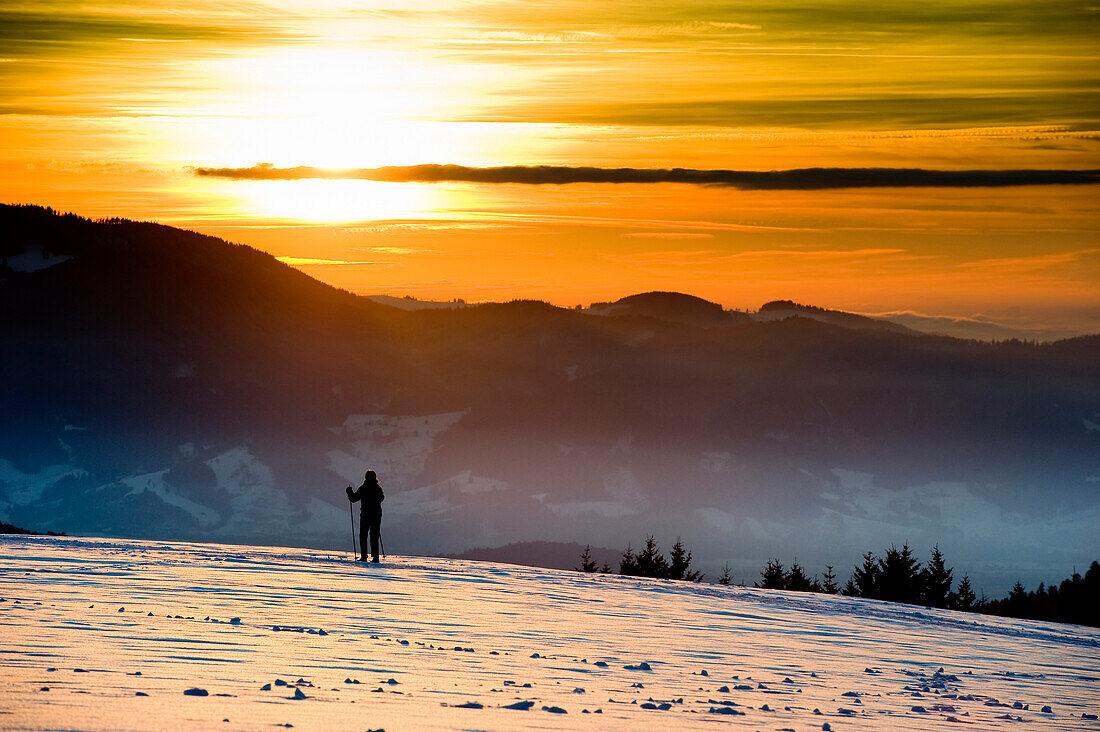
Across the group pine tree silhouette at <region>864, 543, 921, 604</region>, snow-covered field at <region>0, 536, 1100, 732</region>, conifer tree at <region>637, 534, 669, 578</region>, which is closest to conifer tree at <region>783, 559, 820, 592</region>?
pine tree silhouette at <region>864, 543, 921, 604</region>

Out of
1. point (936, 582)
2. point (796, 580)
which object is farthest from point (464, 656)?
point (936, 582)

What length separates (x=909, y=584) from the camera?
82.1m

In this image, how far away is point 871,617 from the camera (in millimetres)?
22422

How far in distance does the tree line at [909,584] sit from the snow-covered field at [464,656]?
112 feet

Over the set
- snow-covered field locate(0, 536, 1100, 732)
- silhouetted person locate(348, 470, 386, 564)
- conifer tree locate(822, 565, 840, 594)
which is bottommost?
conifer tree locate(822, 565, 840, 594)

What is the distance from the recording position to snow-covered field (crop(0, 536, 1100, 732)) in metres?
8.97

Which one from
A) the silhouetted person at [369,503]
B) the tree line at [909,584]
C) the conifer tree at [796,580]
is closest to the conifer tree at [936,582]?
the tree line at [909,584]

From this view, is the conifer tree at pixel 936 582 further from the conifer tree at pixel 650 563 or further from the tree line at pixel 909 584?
the conifer tree at pixel 650 563

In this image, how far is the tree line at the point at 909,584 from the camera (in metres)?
54.4

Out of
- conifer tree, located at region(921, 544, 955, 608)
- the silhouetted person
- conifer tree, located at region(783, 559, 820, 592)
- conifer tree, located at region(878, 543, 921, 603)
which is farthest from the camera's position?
conifer tree, located at region(921, 544, 955, 608)

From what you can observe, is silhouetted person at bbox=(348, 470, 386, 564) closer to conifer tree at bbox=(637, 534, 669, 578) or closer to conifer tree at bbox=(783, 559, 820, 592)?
conifer tree at bbox=(783, 559, 820, 592)

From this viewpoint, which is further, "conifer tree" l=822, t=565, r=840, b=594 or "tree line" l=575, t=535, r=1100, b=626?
"conifer tree" l=822, t=565, r=840, b=594

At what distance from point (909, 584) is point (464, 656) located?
7530 centimetres

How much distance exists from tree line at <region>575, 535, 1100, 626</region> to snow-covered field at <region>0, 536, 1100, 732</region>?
34.2 metres
